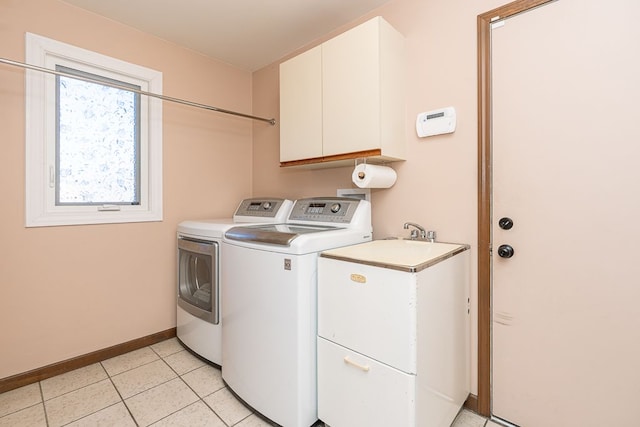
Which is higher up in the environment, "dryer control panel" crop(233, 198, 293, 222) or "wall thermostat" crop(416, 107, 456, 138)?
"wall thermostat" crop(416, 107, 456, 138)

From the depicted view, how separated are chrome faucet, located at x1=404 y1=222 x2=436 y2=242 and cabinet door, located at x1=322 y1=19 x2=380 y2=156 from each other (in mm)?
521

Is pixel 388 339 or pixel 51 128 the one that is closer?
A: pixel 388 339

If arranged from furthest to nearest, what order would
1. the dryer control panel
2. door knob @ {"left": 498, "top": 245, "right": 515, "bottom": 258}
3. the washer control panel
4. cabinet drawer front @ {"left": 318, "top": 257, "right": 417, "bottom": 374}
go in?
the dryer control panel < the washer control panel < door knob @ {"left": 498, "top": 245, "right": 515, "bottom": 258} < cabinet drawer front @ {"left": 318, "top": 257, "right": 417, "bottom": 374}

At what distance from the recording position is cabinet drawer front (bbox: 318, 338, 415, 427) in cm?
114

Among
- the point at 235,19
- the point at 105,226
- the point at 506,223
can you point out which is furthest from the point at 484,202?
the point at 105,226

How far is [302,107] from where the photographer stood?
201cm

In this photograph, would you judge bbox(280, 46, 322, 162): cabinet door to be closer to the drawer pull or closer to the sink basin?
the sink basin

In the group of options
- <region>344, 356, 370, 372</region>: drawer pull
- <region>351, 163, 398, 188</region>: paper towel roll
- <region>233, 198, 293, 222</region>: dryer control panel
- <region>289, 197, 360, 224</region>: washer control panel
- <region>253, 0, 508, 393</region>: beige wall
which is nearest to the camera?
<region>344, 356, 370, 372</region>: drawer pull

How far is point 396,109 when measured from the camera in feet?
5.84

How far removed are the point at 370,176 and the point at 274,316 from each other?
0.92 m

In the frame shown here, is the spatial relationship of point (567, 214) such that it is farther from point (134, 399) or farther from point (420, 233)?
point (134, 399)

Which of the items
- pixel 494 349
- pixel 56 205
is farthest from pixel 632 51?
pixel 56 205

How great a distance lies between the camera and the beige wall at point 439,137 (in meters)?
1.62

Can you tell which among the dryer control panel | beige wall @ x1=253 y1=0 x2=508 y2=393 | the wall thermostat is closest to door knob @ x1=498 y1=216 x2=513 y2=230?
beige wall @ x1=253 y1=0 x2=508 y2=393
